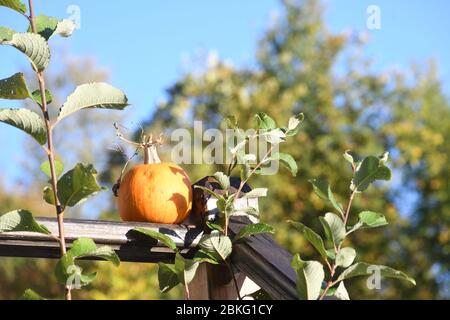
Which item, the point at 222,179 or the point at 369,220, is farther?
the point at 222,179

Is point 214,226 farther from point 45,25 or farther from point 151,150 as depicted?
point 45,25

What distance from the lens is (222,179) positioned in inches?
49.6

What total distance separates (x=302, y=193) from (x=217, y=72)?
5.87ft

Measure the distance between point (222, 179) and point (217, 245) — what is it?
0.13m

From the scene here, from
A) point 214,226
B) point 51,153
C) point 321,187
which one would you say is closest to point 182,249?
point 214,226

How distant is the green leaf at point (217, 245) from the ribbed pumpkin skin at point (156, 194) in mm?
160

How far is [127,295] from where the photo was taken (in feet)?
21.1

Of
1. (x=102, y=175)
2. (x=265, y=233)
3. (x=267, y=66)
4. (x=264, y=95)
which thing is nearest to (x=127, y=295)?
(x=102, y=175)

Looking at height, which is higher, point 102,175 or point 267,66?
point 267,66

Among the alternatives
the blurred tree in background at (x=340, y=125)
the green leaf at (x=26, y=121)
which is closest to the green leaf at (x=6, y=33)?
the green leaf at (x=26, y=121)

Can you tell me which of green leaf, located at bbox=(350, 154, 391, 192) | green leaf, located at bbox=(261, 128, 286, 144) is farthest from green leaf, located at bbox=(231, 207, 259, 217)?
green leaf, located at bbox=(350, 154, 391, 192)

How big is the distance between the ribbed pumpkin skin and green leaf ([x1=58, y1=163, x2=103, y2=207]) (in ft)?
1.18

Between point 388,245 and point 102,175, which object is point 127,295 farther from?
point 388,245

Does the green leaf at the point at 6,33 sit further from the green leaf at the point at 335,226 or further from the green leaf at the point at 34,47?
the green leaf at the point at 335,226
